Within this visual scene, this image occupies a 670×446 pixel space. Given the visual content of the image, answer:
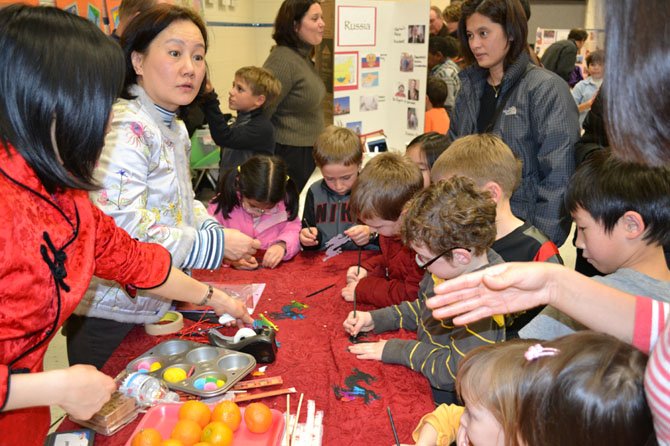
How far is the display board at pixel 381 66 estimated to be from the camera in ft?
17.0

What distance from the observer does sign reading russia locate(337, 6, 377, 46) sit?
16.6 ft

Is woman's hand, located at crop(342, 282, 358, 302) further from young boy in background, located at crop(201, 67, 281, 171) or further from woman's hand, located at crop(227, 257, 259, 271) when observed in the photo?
young boy in background, located at crop(201, 67, 281, 171)

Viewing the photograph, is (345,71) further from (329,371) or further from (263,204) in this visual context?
(329,371)

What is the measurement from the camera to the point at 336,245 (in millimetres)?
2570

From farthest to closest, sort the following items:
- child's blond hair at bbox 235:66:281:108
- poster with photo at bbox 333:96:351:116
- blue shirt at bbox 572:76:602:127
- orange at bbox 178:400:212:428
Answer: blue shirt at bbox 572:76:602:127
poster with photo at bbox 333:96:351:116
child's blond hair at bbox 235:66:281:108
orange at bbox 178:400:212:428

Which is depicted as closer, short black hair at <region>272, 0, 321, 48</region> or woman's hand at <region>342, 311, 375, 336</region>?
woman's hand at <region>342, 311, 375, 336</region>

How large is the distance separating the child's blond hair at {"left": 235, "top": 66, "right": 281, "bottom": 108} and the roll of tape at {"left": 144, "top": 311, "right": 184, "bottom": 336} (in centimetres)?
206

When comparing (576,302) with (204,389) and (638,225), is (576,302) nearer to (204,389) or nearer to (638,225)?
(638,225)

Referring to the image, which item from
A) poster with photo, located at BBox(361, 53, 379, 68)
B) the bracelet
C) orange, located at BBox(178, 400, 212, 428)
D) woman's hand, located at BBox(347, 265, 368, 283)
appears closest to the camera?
orange, located at BBox(178, 400, 212, 428)

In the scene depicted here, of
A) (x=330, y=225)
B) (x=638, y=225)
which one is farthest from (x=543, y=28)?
(x=638, y=225)

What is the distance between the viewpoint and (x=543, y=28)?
9281 millimetres

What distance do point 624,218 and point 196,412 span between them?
131cm

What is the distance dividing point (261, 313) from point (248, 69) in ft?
7.00

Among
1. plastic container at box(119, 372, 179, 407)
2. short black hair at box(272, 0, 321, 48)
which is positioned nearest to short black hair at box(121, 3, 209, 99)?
plastic container at box(119, 372, 179, 407)
